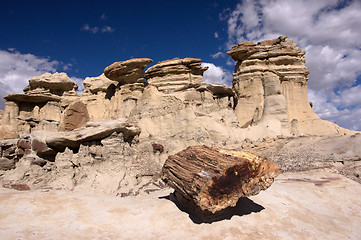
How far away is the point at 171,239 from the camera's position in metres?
2.87

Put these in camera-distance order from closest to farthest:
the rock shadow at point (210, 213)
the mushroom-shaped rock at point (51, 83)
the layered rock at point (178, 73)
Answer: the rock shadow at point (210, 213), the layered rock at point (178, 73), the mushroom-shaped rock at point (51, 83)

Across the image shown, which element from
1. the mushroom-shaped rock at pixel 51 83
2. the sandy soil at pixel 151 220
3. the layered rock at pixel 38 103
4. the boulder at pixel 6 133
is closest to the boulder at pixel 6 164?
the boulder at pixel 6 133

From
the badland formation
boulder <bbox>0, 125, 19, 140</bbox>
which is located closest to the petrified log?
the badland formation

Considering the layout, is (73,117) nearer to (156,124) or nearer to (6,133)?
(156,124)

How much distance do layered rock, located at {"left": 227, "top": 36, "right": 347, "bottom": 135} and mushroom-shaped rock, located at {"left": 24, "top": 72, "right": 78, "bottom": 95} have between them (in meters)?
14.5

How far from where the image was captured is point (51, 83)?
1922 cm

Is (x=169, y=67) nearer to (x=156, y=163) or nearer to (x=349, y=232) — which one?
(x=156, y=163)

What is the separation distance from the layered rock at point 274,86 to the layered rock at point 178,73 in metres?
3.32

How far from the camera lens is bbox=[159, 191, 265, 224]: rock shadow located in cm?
327

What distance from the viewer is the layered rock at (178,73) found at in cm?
1477

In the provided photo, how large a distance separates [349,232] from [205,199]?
9.01ft

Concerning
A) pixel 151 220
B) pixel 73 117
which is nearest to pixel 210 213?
pixel 151 220

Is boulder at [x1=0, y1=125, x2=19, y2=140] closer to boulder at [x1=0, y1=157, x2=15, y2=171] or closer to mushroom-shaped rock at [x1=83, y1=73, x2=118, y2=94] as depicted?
boulder at [x1=0, y1=157, x2=15, y2=171]

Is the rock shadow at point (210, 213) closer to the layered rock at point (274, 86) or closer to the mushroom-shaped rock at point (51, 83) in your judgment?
the layered rock at point (274, 86)
